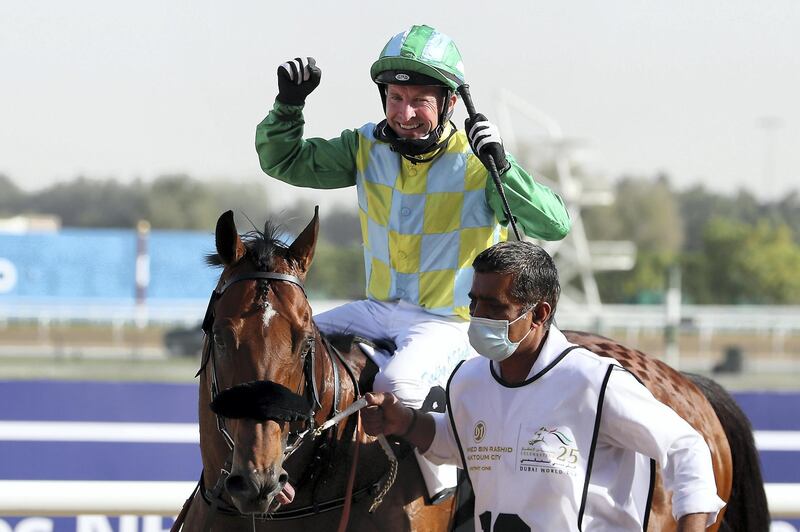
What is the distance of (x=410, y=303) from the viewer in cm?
349

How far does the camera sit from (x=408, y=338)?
3365 mm

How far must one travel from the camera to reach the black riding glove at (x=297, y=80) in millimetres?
3373

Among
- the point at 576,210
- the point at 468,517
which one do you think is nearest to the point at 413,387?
the point at 468,517

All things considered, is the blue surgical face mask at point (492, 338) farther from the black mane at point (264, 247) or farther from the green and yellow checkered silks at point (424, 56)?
the green and yellow checkered silks at point (424, 56)

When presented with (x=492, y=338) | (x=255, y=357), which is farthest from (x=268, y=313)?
(x=492, y=338)

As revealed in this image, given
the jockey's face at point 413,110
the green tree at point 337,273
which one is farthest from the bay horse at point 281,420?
the green tree at point 337,273

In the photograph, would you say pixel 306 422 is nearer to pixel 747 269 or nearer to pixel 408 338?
pixel 408 338

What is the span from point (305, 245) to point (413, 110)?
1.94 feet

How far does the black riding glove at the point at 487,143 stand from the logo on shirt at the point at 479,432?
2.62 feet

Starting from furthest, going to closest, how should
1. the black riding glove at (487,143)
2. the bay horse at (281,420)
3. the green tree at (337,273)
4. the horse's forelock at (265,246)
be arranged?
the green tree at (337,273) → the black riding glove at (487,143) → the horse's forelock at (265,246) → the bay horse at (281,420)

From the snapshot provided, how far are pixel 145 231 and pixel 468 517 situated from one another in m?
21.9

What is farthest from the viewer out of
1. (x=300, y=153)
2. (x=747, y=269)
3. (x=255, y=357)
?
(x=747, y=269)

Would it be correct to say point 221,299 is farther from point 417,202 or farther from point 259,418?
point 417,202

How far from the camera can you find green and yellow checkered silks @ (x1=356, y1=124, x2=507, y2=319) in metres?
3.45
